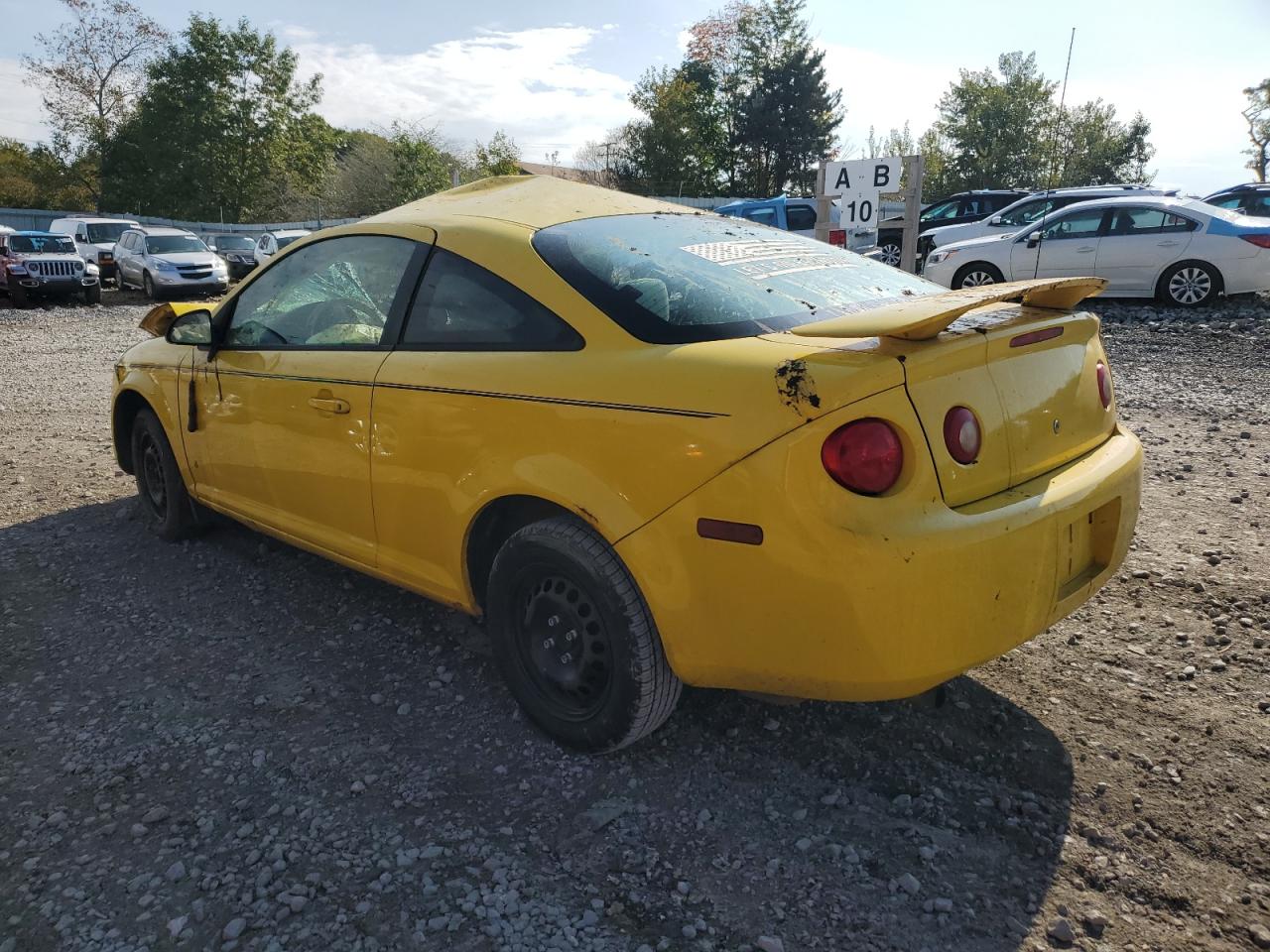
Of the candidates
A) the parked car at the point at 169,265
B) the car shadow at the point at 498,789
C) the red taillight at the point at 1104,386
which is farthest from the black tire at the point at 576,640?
the parked car at the point at 169,265

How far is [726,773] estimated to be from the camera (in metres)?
2.59

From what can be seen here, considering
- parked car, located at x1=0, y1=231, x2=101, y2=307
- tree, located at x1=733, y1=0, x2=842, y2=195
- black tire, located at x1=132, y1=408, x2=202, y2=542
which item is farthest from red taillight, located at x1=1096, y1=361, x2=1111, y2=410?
tree, located at x1=733, y1=0, x2=842, y2=195

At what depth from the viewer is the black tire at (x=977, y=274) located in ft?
42.0

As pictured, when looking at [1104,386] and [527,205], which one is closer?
[1104,386]

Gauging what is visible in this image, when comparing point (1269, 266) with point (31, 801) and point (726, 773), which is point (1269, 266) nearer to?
point (726, 773)

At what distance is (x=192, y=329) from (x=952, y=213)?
19799 millimetres

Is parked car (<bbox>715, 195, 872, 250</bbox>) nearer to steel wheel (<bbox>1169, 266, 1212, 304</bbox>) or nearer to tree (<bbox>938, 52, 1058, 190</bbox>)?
steel wheel (<bbox>1169, 266, 1212, 304</bbox>)

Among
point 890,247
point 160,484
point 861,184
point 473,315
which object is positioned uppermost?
point 861,184

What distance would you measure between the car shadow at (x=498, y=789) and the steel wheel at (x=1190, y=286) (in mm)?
10750

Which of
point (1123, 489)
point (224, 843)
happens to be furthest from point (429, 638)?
point (1123, 489)

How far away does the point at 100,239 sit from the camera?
75.0 feet

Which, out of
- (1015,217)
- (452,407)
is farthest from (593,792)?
(1015,217)

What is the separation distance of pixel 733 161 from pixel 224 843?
45.6 metres

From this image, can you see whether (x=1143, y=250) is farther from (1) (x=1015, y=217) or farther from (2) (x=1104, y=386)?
(2) (x=1104, y=386)
